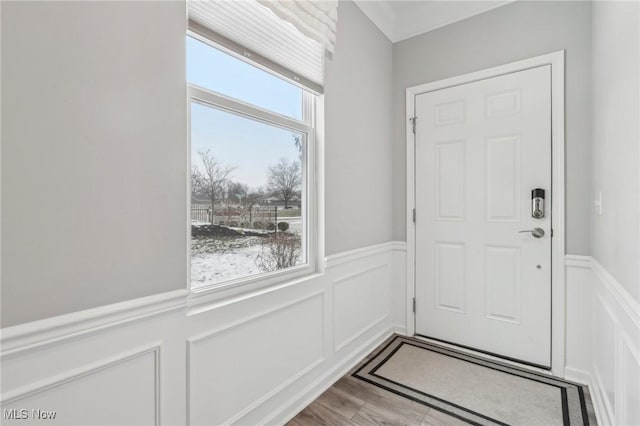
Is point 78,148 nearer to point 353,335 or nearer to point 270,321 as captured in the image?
point 270,321

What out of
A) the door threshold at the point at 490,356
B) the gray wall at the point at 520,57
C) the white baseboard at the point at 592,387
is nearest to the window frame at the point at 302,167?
the gray wall at the point at 520,57

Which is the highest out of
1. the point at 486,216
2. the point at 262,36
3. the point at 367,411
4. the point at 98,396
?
the point at 262,36

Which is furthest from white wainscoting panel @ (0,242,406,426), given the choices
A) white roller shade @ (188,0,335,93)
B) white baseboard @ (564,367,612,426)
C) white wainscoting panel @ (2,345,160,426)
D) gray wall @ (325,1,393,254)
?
white baseboard @ (564,367,612,426)

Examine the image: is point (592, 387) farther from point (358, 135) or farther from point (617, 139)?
point (358, 135)

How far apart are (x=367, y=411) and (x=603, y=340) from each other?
1304 mm

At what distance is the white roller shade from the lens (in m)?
1.30

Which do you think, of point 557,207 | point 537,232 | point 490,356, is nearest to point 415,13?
point 557,207

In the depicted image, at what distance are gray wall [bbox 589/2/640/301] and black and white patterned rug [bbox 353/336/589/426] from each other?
866mm

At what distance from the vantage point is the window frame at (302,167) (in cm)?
132

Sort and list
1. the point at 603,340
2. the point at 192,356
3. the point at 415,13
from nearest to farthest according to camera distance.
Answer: the point at 192,356, the point at 603,340, the point at 415,13

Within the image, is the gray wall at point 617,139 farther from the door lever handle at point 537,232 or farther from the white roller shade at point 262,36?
the white roller shade at point 262,36

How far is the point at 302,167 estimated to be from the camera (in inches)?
75.5

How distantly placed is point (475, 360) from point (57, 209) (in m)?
2.60

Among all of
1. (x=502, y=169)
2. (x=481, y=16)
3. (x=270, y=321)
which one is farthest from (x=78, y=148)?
(x=481, y=16)
